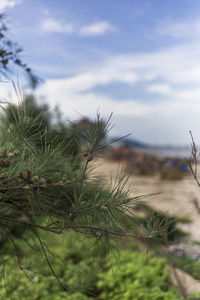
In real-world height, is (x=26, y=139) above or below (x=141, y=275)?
above

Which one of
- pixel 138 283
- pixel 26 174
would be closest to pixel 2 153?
pixel 26 174

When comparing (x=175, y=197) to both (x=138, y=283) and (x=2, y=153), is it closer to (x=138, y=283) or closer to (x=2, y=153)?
(x=138, y=283)

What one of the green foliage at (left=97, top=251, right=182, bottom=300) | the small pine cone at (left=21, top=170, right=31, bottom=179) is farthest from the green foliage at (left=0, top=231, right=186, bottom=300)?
the small pine cone at (left=21, top=170, right=31, bottom=179)

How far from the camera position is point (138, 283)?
333 centimetres

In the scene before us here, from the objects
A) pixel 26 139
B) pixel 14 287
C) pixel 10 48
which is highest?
pixel 10 48

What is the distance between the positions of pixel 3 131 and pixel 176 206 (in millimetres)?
8052

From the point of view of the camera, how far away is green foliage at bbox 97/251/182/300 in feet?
10.1

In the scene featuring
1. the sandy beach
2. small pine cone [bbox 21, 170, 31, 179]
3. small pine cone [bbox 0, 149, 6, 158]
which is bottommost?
the sandy beach

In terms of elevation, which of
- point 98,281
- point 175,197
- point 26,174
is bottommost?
point 98,281

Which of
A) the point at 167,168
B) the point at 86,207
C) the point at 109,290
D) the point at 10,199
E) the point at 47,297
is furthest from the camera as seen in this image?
the point at 167,168

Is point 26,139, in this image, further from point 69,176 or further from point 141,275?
point 141,275

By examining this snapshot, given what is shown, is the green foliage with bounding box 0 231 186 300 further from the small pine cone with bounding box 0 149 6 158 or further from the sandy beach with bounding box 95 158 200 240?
the small pine cone with bounding box 0 149 6 158

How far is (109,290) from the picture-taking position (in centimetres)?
346

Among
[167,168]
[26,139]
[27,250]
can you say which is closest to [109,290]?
[27,250]
